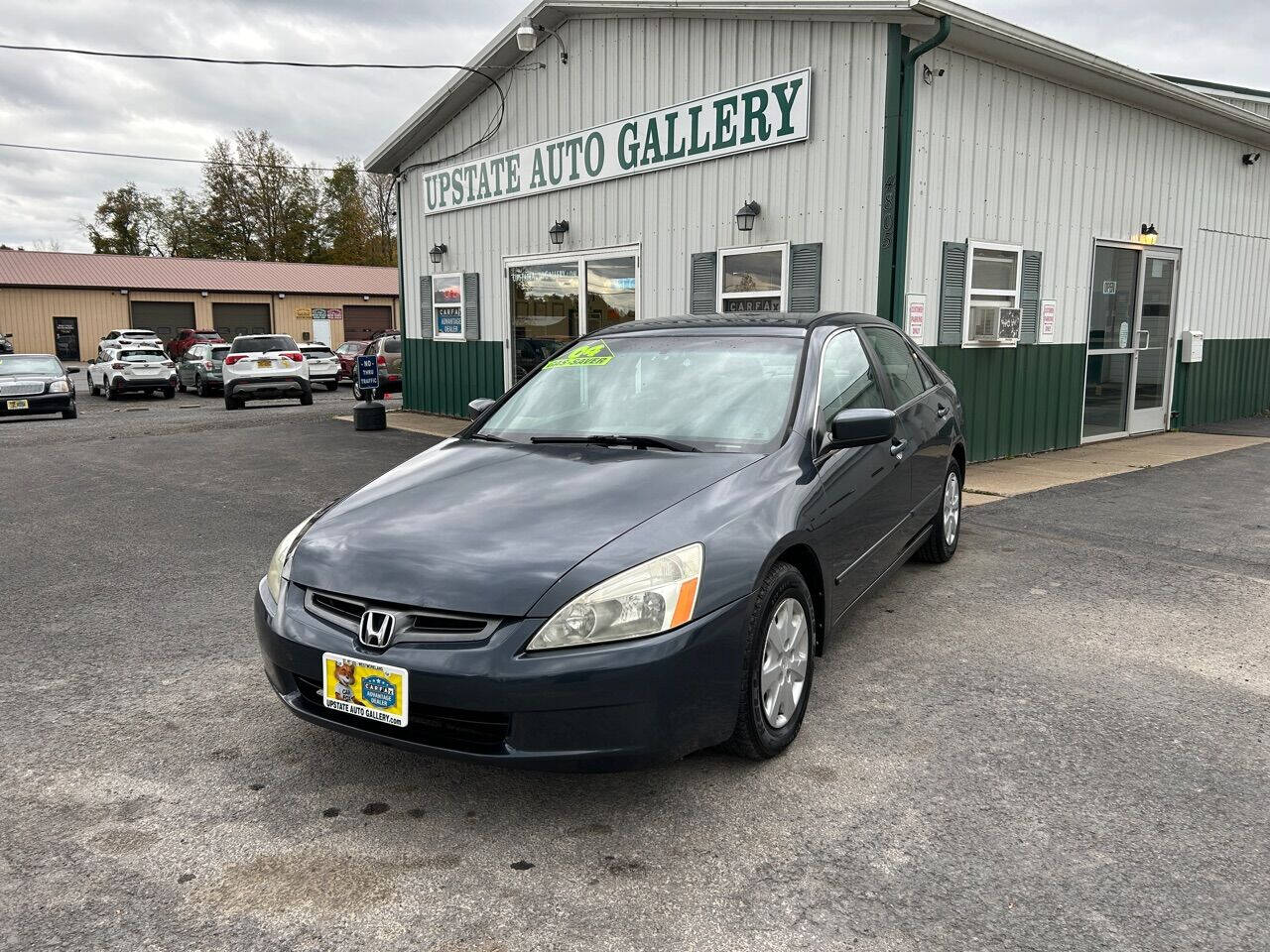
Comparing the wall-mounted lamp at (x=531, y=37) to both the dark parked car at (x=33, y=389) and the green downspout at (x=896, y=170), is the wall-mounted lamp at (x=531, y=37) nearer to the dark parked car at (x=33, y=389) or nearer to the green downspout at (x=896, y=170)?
the green downspout at (x=896, y=170)

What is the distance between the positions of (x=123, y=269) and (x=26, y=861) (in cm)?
4667

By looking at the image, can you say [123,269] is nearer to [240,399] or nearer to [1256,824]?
[240,399]

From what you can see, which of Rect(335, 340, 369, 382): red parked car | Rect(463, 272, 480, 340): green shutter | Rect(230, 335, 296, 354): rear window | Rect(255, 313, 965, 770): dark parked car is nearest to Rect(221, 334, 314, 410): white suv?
Rect(230, 335, 296, 354): rear window

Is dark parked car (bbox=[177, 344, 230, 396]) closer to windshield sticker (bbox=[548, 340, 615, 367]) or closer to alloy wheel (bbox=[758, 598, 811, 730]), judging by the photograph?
windshield sticker (bbox=[548, 340, 615, 367])

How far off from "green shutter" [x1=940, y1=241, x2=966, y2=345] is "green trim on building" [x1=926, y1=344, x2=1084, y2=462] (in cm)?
15

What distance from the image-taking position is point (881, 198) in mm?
8086

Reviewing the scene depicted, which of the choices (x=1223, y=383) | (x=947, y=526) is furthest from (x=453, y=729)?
(x=1223, y=383)

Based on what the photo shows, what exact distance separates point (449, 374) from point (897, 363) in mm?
10360

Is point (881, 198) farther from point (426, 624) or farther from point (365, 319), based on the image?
point (365, 319)


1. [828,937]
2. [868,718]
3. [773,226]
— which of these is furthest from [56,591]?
[773,226]

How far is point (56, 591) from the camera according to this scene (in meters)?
5.35

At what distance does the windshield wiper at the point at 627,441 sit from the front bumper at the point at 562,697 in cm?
90

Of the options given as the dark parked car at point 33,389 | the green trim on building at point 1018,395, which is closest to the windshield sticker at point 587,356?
the green trim on building at point 1018,395

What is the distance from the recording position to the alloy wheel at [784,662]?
10.1 ft
